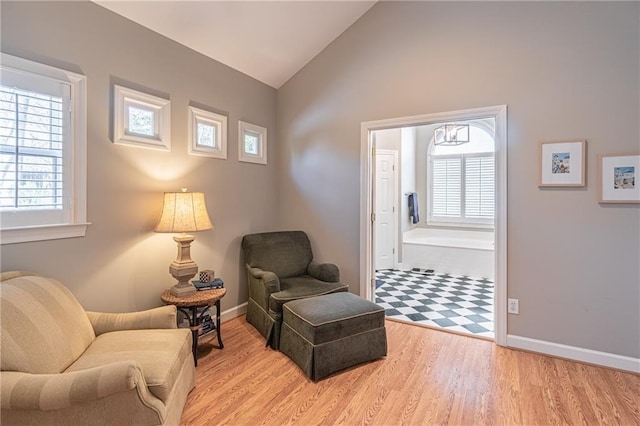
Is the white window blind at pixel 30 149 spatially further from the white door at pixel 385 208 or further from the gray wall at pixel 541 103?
the white door at pixel 385 208

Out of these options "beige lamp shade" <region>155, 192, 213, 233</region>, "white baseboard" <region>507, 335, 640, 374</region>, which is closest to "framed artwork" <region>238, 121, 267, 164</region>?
"beige lamp shade" <region>155, 192, 213, 233</region>

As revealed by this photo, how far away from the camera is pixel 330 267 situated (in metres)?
3.38

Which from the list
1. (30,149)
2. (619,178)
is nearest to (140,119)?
(30,149)

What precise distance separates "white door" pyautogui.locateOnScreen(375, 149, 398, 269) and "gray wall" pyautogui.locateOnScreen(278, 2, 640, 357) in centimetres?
214

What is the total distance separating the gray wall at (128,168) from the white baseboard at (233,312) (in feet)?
0.18

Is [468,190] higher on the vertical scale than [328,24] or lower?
lower

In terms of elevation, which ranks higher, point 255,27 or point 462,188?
point 255,27

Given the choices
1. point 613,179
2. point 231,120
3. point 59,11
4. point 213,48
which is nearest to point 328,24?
point 213,48

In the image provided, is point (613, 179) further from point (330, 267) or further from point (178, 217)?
point (178, 217)

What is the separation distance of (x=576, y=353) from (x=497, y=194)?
1.42 meters

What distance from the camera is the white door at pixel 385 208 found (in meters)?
5.66

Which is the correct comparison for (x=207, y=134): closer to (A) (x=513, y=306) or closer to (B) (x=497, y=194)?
(B) (x=497, y=194)

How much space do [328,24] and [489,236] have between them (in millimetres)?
4821

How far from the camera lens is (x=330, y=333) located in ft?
7.86
